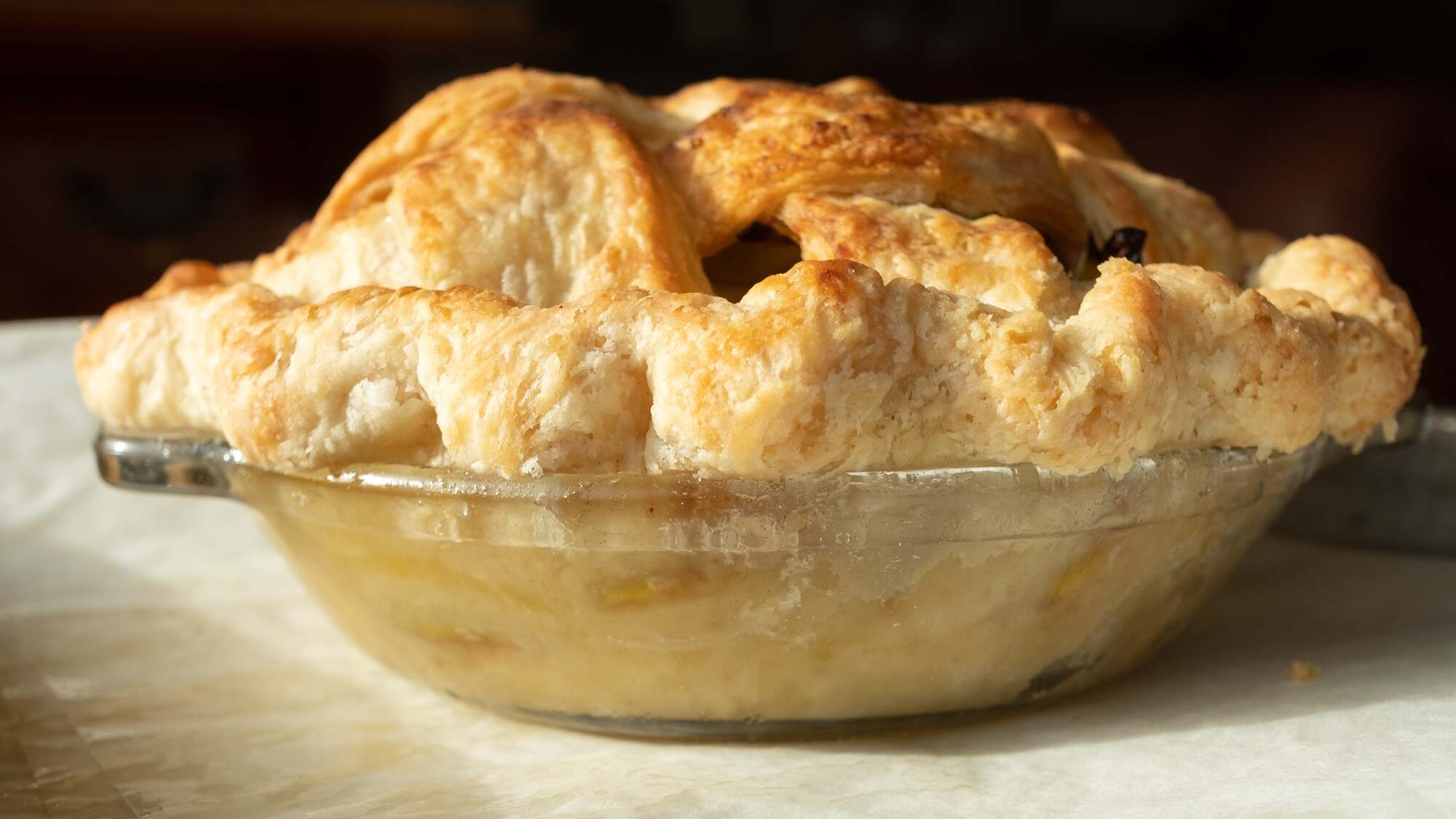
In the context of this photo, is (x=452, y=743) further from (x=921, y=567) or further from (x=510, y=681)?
(x=921, y=567)

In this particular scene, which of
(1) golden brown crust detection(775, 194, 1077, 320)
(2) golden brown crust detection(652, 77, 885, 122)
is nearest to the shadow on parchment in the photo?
(1) golden brown crust detection(775, 194, 1077, 320)

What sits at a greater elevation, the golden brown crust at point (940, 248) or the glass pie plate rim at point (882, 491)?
the golden brown crust at point (940, 248)

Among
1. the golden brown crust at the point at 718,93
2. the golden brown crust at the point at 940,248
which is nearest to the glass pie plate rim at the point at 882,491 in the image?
the golden brown crust at the point at 940,248

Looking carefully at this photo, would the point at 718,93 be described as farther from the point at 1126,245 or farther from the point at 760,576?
the point at 760,576

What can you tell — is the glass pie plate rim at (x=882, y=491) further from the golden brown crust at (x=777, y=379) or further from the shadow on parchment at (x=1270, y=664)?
the shadow on parchment at (x=1270, y=664)

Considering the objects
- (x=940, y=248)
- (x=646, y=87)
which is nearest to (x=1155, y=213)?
(x=940, y=248)

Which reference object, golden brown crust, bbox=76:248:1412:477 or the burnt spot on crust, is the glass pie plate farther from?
the burnt spot on crust

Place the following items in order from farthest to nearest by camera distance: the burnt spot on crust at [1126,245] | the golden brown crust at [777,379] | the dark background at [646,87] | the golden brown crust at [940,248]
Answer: the dark background at [646,87] < the burnt spot on crust at [1126,245] < the golden brown crust at [940,248] < the golden brown crust at [777,379]
